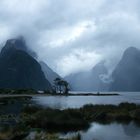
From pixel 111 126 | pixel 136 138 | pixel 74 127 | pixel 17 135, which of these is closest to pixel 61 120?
pixel 74 127

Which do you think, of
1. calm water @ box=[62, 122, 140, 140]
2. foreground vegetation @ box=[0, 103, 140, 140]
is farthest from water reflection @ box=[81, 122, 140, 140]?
foreground vegetation @ box=[0, 103, 140, 140]

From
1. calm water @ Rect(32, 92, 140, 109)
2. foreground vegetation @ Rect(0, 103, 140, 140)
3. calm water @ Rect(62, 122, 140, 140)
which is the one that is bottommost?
calm water @ Rect(62, 122, 140, 140)

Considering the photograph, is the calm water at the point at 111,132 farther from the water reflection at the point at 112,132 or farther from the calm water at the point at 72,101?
the calm water at the point at 72,101

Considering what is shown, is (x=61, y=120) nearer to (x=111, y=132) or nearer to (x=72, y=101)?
(x=111, y=132)

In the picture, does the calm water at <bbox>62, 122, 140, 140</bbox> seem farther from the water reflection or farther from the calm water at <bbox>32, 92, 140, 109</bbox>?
the calm water at <bbox>32, 92, 140, 109</bbox>

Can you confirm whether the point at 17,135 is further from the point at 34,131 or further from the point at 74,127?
the point at 74,127

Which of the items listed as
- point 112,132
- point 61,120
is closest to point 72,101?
point 61,120

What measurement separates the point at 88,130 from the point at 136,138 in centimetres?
743

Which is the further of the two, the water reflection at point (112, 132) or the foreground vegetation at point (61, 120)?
the water reflection at point (112, 132)

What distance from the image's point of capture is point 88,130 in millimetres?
47531

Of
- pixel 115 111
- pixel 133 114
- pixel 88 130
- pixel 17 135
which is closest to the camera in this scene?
pixel 17 135

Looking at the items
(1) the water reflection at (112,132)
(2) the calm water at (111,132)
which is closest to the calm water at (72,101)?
(2) the calm water at (111,132)

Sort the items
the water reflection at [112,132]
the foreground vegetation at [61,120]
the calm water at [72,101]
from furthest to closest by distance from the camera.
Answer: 1. the calm water at [72,101]
2. the water reflection at [112,132]
3. the foreground vegetation at [61,120]

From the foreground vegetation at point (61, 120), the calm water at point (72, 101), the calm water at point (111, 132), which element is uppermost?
the calm water at point (72, 101)
